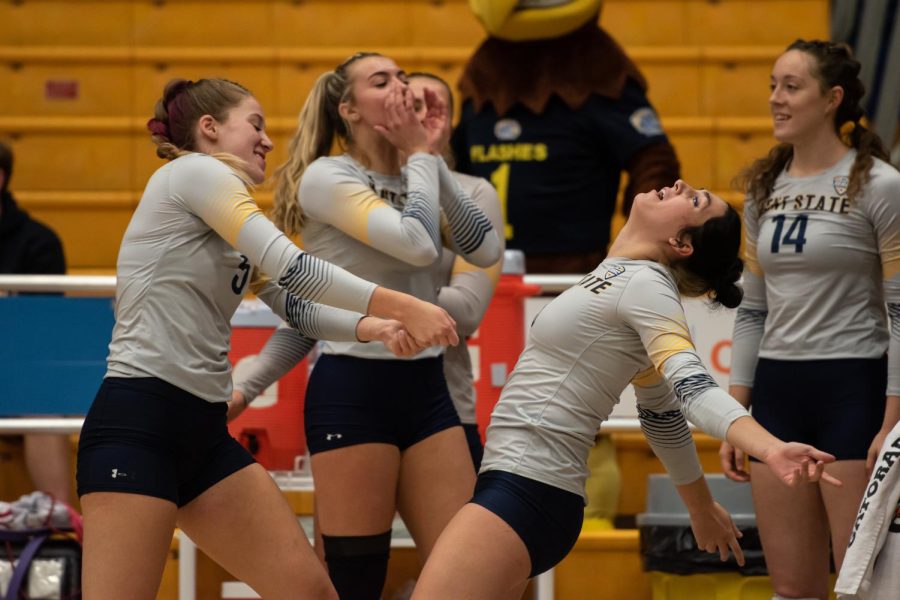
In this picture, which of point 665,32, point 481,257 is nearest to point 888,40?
point 665,32

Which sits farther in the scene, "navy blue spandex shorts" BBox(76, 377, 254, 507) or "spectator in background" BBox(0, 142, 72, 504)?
"spectator in background" BBox(0, 142, 72, 504)

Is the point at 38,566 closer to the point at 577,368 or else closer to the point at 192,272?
the point at 192,272

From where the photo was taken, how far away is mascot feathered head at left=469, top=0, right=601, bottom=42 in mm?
4625

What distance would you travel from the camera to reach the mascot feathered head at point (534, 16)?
4625mm

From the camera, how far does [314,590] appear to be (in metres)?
2.75

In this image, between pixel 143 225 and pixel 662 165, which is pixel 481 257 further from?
pixel 662 165

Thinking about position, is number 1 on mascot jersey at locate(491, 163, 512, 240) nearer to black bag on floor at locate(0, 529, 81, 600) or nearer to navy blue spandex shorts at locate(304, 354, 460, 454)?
navy blue spandex shorts at locate(304, 354, 460, 454)

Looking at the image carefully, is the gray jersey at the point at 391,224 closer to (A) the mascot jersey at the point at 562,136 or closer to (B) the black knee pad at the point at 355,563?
(B) the black knee pad at the point at 355,563

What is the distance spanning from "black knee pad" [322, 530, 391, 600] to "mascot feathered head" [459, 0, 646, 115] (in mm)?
2056

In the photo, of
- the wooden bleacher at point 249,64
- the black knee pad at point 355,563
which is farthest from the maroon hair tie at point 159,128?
the wooden bleacher at point 249,64

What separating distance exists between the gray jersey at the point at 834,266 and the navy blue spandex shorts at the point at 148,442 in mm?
1443

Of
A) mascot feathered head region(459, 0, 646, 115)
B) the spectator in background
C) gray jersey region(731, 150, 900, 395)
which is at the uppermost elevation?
mascot feathered head region(459, 0, 646, 115)

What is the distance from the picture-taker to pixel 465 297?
130 inches

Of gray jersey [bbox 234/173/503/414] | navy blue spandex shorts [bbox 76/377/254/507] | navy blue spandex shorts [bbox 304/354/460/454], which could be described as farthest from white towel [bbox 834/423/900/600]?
navy blue spandex shorts [bbox 76/377/254/507]
